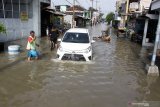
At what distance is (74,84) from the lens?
9492mm

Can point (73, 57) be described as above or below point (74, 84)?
above

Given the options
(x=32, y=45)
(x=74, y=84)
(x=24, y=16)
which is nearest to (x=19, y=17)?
(x=24, y=16)

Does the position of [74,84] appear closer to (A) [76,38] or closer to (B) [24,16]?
(A) [76,38]

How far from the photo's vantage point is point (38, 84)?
30.5 feet

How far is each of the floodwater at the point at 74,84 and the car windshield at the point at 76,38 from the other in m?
1.53

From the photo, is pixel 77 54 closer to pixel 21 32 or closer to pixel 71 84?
pixel 71 84

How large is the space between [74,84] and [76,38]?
534cm

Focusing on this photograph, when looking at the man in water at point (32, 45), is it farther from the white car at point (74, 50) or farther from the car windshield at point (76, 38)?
the car windshield at point (76, 38)

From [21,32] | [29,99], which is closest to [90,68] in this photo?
[29,99]

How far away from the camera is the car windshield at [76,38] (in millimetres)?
14266

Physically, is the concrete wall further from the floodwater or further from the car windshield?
the floodwater

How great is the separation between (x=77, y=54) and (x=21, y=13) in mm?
13804

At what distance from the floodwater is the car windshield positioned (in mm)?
1526

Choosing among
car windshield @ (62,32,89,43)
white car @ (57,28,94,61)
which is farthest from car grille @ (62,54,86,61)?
car windshield @ (62,32,89,43)
